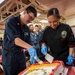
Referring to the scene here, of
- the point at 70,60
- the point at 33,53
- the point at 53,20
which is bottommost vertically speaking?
the point at 70,60

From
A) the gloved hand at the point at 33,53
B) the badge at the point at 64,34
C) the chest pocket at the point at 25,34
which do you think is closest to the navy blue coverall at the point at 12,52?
the chest pocket at the point at 25,34

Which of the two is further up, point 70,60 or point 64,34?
point 64,34

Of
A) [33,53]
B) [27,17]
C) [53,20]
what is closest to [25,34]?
[27,17]

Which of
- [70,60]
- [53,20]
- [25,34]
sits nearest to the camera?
[70,60]

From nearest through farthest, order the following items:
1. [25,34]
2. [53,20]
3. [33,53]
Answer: [33,53] → [53,20] → [25,34]

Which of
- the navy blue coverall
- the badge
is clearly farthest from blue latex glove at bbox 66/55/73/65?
the navy blue coverall

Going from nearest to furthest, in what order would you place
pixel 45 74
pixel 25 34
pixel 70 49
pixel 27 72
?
pixel 45 74 < pixel 27 72 < pixel 70 49 < pixel 25 34

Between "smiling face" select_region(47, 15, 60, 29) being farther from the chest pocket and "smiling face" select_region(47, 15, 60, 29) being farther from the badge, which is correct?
the chest pocket

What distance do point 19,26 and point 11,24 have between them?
0.16 meters

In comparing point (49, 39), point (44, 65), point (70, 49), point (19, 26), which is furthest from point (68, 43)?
point (19, 26)

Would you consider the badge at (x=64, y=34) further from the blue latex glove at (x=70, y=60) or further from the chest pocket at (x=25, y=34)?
the chest pocket at (x=25, y=34)

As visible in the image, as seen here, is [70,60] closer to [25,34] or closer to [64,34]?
[64,34]

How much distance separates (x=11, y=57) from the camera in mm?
1670

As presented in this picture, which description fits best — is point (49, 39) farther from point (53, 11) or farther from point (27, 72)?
point (27, 72)
